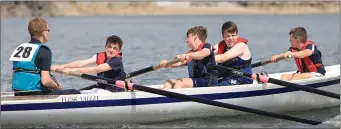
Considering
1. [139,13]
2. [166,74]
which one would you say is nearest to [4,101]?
[166,74]

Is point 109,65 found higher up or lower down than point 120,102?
higher up

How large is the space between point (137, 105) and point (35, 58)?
165 centimetres

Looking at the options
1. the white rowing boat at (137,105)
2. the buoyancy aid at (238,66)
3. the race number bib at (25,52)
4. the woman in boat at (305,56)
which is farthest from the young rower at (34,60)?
the woman in boat at (305,56)

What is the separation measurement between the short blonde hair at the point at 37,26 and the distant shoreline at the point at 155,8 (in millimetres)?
69149

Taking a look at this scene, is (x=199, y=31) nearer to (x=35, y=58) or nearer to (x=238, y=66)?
(x=238, y=66)

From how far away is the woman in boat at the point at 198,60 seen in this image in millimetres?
10305

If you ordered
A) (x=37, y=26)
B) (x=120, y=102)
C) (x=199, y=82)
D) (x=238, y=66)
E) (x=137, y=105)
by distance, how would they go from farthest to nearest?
(x=238, y=66)
(x=199, y=82)
(x=137, y=105)
(x=120, y=102)
(x=37, y=26)

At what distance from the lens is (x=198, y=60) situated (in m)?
10.6

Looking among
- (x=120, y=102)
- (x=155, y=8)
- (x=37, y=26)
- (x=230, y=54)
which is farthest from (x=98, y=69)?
(x=155, y=8)

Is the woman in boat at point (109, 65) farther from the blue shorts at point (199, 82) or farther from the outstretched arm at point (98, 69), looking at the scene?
the blue shorts at point (199, 82)

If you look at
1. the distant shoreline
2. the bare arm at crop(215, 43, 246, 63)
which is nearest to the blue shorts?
the bare arm at crop(215, 43, 246, 63)

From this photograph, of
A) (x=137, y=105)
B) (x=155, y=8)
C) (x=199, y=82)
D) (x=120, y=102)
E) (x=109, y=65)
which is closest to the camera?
(x=120, y=102)

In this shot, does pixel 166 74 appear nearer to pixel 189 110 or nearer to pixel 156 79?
pixel 156 79

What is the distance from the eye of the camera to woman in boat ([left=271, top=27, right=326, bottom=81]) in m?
11.4
